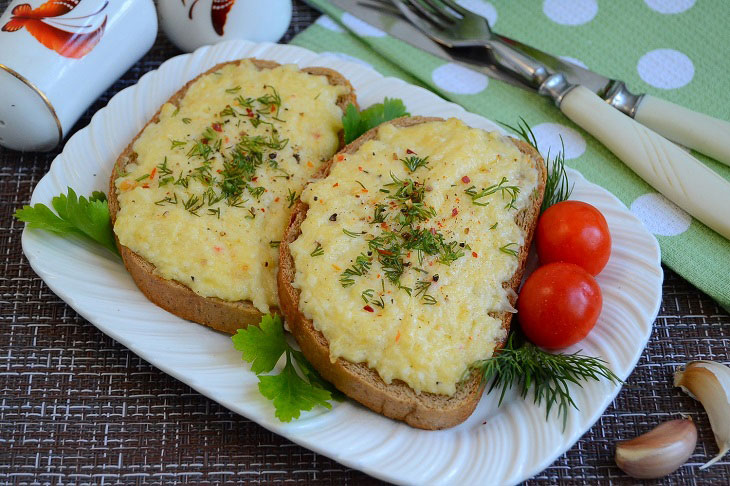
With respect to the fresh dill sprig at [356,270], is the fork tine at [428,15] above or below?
above

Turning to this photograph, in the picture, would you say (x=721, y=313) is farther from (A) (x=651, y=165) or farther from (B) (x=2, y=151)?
(B) (x=2, y=151)

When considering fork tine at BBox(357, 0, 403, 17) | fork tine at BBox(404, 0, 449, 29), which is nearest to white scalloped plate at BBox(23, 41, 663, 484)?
fork tine at BBox(404, 0, 449, 29)

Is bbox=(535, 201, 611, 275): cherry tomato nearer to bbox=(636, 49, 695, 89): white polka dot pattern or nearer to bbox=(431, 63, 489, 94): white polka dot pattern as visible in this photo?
bbox=(431, 63, 489, 94): white polka dot pattern

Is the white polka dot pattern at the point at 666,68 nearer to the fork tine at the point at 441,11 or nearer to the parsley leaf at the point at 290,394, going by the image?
the fork tine at the point at 441,11

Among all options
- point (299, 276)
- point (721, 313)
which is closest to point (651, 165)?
point (721, 313)

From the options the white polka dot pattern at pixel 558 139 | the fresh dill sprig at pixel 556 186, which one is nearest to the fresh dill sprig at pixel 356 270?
the fresh dill sprig at pixel 556 186

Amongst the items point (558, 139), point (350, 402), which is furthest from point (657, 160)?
point (350, 402)
